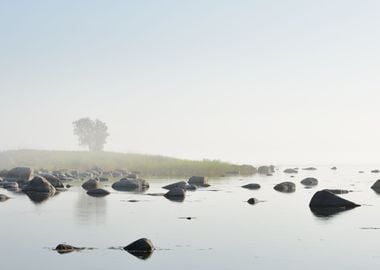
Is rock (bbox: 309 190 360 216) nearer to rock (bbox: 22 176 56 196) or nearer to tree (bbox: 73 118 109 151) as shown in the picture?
rock (bbox: 22 176 56 196)

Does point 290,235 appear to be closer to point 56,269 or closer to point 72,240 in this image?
point 72,240

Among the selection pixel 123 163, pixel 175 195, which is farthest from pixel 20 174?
pixel 123 163

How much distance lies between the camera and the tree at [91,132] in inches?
4761

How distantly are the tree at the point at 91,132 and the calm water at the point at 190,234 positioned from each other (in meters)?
84.7

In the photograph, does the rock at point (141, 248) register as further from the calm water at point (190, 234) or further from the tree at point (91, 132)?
the tree at point (91, 132)

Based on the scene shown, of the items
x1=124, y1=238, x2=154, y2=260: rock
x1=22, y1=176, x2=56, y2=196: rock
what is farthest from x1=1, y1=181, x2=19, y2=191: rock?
x1=124, y1=238, x2=154, y2=260: rock

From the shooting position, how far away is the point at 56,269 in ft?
52.0

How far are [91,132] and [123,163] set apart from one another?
106 feet

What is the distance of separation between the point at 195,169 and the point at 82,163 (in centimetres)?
2371

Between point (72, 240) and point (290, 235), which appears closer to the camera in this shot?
point (72, 240)

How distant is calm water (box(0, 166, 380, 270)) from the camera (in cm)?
1723

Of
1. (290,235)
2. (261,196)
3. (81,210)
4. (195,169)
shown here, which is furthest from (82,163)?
(290,235)

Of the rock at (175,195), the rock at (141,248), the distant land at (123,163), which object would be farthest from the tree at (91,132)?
the rock at (141,248)

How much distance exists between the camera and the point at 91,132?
122m
